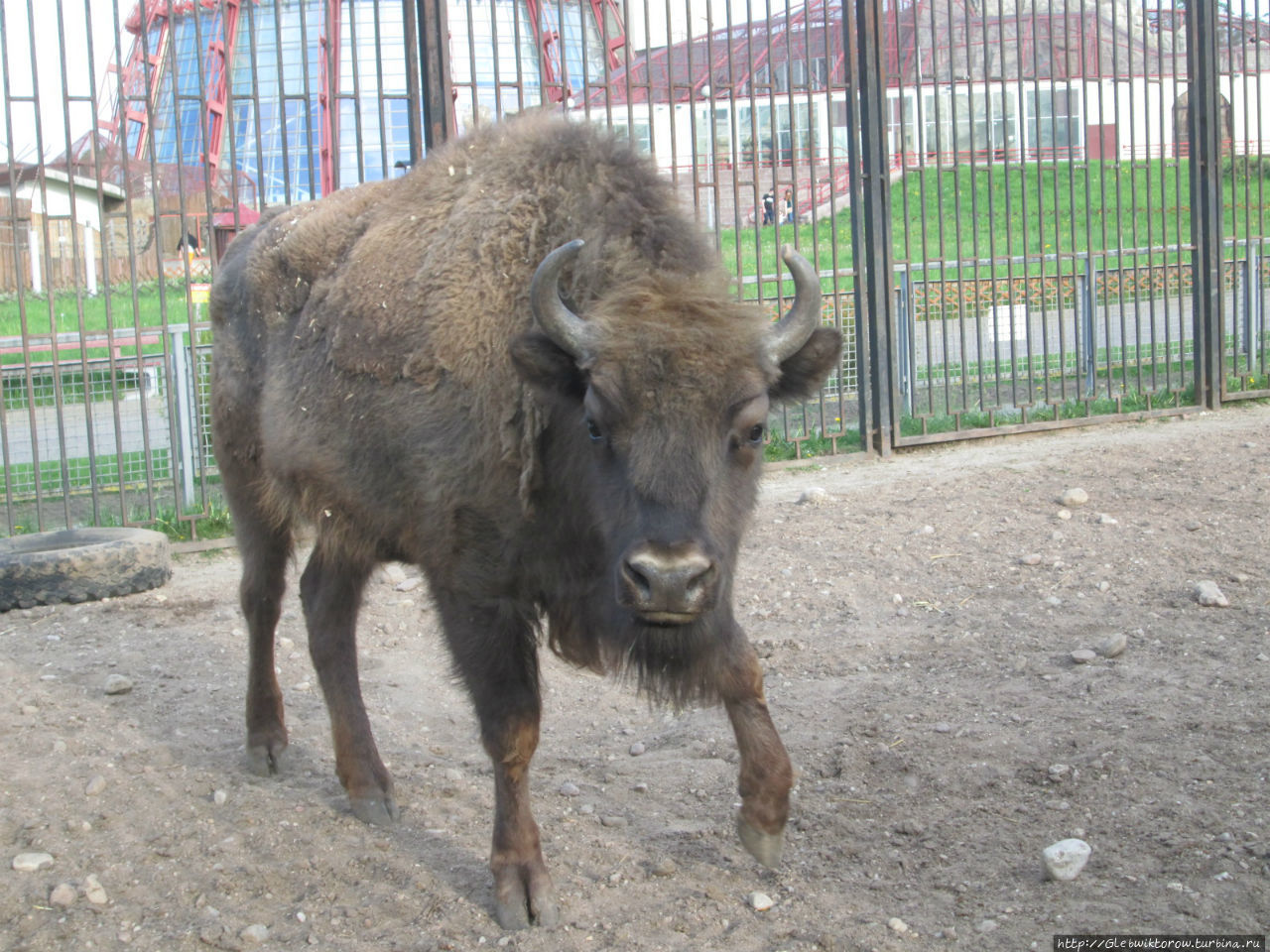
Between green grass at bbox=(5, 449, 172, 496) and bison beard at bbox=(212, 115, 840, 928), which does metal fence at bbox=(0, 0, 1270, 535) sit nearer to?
green grass at bbox=(5, 449, 172, 496)

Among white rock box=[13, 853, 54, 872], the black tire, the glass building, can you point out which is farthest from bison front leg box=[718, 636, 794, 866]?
the glass building

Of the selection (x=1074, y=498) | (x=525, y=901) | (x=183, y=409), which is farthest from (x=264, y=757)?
(x=1074, y=498)

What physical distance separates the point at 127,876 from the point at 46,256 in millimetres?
5352

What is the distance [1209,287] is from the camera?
11.1m

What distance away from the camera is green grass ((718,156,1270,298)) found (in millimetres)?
10172

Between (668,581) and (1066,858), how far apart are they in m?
1.43

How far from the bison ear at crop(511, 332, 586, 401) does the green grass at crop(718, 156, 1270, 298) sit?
213 inches

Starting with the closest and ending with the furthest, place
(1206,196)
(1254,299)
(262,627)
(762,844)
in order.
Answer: (762,844), (262,627), (1206,196), (1254,299)

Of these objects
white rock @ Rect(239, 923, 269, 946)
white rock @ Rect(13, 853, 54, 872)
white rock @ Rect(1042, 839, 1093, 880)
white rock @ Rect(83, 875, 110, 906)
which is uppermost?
white rock @ Rect(1042, 839, 1093, 880)

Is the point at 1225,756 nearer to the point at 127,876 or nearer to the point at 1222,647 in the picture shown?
the point at 1222,647

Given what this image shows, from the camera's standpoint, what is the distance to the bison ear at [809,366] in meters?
3.63

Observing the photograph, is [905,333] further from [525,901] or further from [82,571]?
[525,901]

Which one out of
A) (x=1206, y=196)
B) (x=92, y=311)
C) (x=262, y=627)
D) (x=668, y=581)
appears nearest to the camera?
(x=668, y=581)

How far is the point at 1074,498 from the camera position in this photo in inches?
297
